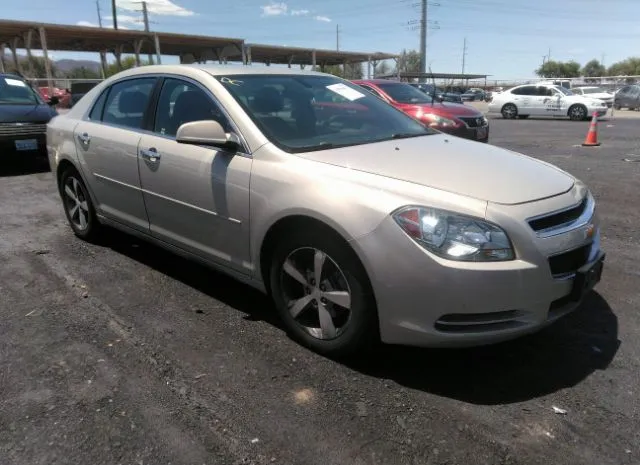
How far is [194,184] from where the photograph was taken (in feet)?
11.3

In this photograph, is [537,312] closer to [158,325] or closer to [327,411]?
[327,411]

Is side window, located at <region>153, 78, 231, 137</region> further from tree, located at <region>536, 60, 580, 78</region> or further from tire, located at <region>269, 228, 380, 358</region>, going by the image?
tree, located at <region>536, 60, 580, 78</region>

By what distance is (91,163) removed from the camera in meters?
4.52

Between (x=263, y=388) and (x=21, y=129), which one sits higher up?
(x=21, y=129)

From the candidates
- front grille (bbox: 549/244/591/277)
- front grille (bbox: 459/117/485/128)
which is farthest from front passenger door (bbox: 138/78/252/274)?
front grille (bbox: 459/117/485/128)

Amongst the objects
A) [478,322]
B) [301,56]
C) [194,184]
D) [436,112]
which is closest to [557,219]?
[478,322]

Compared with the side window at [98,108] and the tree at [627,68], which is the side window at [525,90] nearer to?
the side window at [98,108]

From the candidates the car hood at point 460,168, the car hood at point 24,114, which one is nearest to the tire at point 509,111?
the car hood at point 24,114

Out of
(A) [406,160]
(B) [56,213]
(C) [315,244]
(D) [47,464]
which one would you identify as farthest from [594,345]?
(B) [56,213]

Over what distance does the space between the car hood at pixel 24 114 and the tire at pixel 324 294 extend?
299 inches

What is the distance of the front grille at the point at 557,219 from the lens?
253cm

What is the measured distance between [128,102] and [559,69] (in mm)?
112137

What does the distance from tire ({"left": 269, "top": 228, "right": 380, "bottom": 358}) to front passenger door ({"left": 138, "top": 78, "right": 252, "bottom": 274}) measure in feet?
1.08

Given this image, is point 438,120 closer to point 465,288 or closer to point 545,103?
point 465,288
